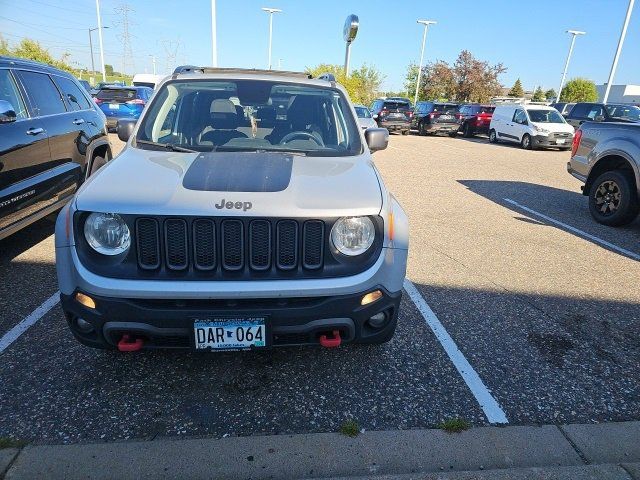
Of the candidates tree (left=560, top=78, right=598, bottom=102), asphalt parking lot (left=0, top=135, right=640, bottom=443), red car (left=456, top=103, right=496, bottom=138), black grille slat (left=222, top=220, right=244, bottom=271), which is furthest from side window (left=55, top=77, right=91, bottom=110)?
tree (left=560, top=78, right=598, bottom=102)

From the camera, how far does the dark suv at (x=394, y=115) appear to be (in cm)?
2334

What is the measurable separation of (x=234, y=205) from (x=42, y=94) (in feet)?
13.2

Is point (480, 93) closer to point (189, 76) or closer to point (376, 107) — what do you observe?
point (376, 107)

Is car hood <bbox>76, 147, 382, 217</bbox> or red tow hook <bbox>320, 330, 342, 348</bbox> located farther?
red tow hook <bbox>320, 330, 342, 348</bbox>

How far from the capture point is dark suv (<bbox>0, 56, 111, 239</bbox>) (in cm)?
401

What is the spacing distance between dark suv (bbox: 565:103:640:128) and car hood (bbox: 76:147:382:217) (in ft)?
53.7

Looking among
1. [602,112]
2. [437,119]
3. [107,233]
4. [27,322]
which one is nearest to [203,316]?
[107,233]

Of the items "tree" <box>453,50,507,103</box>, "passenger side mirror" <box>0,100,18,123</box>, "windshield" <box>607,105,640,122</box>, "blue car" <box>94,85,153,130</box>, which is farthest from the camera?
"tree" <box>453,50,507,103</box>

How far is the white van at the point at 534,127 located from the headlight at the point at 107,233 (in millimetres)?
18315

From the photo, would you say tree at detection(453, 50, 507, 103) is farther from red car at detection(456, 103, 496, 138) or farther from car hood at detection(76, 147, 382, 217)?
car hood at detection(76, 147, 382, 217)

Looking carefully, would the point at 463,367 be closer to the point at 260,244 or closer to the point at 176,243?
the point at 260,244

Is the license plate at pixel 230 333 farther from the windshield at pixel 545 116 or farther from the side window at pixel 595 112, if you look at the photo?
the side window at pixel 595 112

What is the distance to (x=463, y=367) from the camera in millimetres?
3084

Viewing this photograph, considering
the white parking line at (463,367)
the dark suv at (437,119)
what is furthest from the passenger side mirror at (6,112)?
the dark suv at (437,119)
